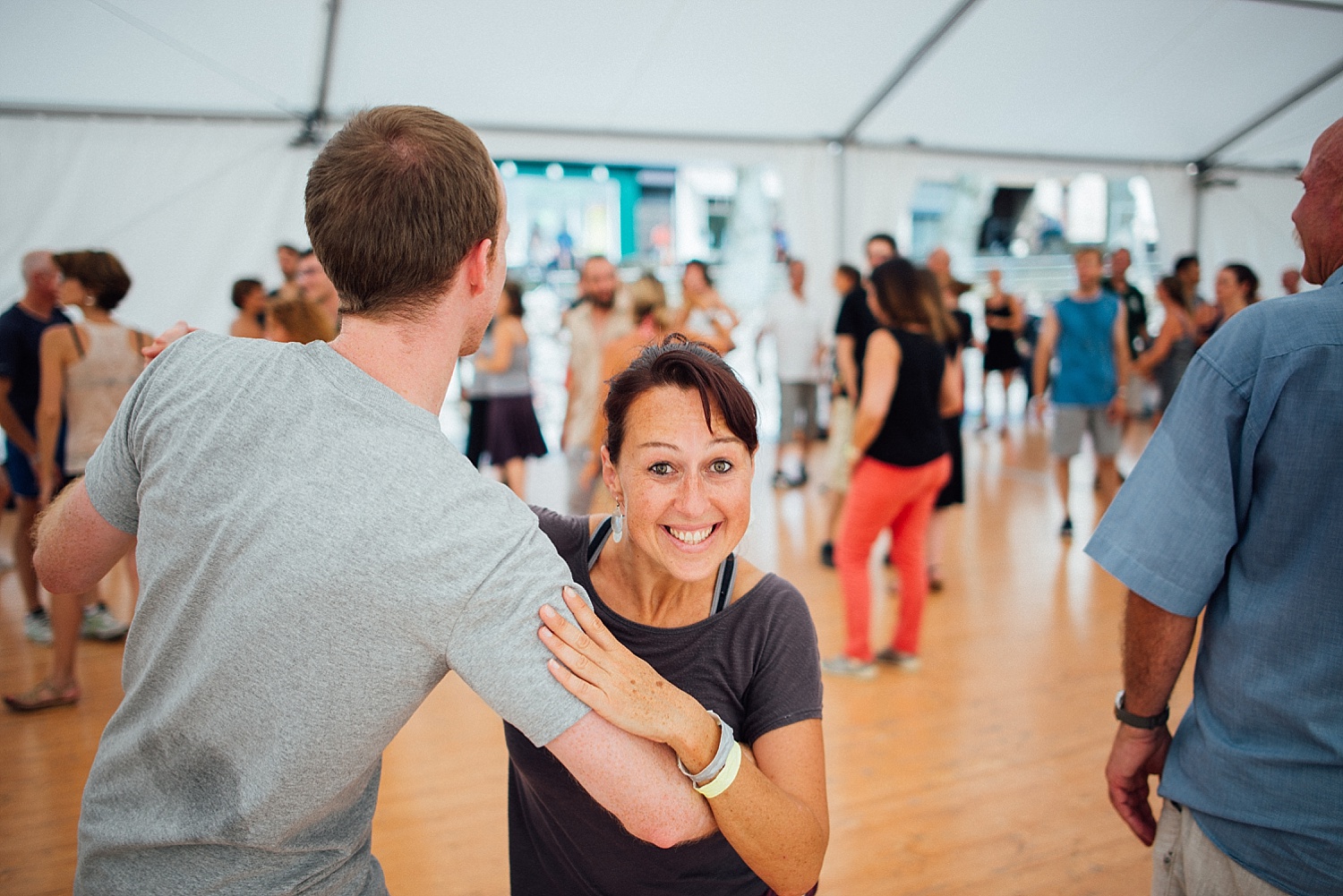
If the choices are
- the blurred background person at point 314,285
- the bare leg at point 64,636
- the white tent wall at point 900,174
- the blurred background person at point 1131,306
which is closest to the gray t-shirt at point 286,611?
the blurred background person at point 314,285

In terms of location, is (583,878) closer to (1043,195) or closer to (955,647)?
(955,647)

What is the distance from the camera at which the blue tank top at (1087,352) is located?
15.8 ft

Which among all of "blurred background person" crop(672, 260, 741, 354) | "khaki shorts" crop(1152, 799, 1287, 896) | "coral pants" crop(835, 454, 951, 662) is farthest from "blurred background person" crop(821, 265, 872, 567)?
"khaki shorts" crop(1152, 799, 1287, 896)

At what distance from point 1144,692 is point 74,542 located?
152 cm

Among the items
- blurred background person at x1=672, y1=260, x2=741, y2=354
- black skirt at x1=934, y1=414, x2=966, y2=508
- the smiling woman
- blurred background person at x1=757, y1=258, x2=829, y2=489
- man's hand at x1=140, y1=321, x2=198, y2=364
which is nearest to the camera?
man's hand at x1=140, y1=321, x2=198, y2=364

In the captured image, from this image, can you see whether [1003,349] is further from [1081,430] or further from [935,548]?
[935,548]

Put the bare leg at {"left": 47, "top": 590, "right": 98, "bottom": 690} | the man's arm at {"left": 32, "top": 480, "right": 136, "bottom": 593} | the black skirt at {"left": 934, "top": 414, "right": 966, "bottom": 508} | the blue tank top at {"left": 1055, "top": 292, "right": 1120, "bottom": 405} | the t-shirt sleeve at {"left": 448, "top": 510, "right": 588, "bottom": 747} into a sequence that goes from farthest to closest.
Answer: the blue tank top at {"left": 1055, "top": 292, "right": 1120, "bottom": 405} < the black skirt at {"left": 934, "top": 414, "right": 966, "bottom": 508} < the bare leg at {"left": 47, "top": 590, "right": 98, "bottom": 690} < the man's arm at {"left": 32, "top": 480, "right": 136, "bottom": 593} < the t-shirt sleeve at {"left": 448, "top": 510, "right": 588, "bottom": 747}

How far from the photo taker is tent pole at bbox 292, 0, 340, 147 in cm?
504

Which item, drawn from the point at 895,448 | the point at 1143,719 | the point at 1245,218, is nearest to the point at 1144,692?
the point at 1143,719

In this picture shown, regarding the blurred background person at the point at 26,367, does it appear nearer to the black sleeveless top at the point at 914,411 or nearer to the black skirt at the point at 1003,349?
the black sleeveless top at the point at 914,411

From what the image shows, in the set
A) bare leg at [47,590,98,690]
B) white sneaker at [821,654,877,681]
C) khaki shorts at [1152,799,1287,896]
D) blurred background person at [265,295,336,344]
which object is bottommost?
white sneaker at [821,654,877,681]

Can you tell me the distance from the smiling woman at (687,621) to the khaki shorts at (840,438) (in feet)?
11.1

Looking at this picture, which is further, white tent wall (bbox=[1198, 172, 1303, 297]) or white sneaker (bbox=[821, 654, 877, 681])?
white tent wall (bbox=[1198, 172, 1303, 297])

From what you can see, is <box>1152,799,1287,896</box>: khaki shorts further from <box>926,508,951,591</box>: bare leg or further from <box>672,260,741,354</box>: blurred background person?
<box>672,260,741,354</box>: blurred background person
